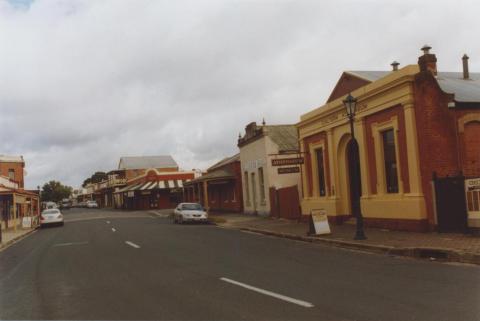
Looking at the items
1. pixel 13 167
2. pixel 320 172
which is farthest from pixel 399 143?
pixel 13 167

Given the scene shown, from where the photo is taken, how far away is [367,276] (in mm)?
9570

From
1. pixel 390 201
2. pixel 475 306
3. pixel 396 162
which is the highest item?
pixel 396 162

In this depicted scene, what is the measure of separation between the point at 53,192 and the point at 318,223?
119 m

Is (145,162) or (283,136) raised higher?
(145,162)

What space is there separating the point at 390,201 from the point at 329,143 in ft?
17.3

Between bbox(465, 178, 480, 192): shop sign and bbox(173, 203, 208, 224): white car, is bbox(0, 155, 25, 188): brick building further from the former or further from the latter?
bbox(465, 178, 480, 192): shop sign

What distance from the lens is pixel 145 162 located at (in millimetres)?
94875

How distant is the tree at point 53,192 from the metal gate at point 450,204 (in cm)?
12177

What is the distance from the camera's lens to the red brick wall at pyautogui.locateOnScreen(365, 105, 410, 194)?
58.2 ft

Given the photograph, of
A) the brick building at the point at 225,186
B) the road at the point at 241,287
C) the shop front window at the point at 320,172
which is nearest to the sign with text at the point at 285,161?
the shop front window at the point at 320,172

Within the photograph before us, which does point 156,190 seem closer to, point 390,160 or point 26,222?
point 26,222

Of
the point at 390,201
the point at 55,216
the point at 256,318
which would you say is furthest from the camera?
the point at 55,216

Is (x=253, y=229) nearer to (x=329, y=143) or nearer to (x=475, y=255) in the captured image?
(x=329, y=143)

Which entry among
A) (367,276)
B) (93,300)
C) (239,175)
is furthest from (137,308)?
(239,175)
